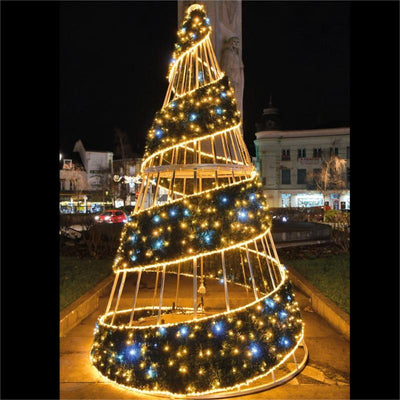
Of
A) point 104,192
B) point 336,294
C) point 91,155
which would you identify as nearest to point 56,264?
point 336,294

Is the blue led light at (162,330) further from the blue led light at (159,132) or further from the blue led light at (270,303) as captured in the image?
the blue led light at (159,132)

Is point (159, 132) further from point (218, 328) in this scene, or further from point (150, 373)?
point (150, 373)

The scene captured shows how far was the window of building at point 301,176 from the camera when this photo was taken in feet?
166

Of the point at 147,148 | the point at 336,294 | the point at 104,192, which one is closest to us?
the point at 147,148

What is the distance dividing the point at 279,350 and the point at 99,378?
218 centimetres

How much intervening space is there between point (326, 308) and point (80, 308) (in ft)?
15.0

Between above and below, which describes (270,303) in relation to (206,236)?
below

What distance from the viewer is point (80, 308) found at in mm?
7957

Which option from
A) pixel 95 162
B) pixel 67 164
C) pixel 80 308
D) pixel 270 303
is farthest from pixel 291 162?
pixel 270 303

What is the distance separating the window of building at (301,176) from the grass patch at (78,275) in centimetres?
3998

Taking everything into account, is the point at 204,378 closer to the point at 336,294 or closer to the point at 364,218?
the point at 364,218

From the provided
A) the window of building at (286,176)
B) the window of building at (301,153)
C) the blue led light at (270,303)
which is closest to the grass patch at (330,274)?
the blue led light at (270,303)

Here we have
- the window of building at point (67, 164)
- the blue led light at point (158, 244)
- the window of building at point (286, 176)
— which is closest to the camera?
the blue led light at point (158, 244)

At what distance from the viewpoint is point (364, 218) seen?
3.66m
